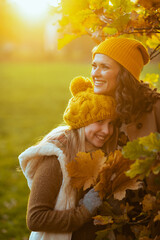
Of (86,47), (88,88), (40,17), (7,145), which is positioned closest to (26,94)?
(7,145)

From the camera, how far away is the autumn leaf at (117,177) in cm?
164

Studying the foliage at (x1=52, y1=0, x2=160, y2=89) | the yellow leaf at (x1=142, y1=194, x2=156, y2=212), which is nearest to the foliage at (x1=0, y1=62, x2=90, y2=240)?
the foliage at (x1=52, y1=0, x2=160, y2=89)

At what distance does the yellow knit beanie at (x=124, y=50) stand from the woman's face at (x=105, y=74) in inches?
1.6

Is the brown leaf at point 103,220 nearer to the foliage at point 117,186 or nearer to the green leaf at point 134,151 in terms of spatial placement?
the foliage at point 117,186

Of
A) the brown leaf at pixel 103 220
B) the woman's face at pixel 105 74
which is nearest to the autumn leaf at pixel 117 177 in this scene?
the brown leaf at pixel 103 220

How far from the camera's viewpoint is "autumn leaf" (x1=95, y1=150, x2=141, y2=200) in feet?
5.40

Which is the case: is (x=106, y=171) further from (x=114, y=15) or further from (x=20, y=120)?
(x=20, y=120)

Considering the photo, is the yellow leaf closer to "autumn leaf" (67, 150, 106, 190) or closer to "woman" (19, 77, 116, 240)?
"autumn leaf" (67, 150, 106, 190)

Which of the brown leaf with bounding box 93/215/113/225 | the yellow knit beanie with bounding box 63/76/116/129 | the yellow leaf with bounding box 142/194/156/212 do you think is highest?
the yellow knit beanie with bounding box 63/76/116/129

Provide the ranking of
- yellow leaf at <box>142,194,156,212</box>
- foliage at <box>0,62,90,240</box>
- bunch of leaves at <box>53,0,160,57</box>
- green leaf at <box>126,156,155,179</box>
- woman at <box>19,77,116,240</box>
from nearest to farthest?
green leaf at <box>126,156,155,179</box>, yellow leaf at <box>142,194,156,212</box>, bunch of leaves at <box>53,0,160,57</box>, woman at <box>19,77,116,240</box>, foliage at <box>0,62,90,240</box>

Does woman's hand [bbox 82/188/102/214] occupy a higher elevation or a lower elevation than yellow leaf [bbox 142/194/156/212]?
lower

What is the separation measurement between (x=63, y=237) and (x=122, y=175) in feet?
2.10

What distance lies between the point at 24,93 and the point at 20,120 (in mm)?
4659

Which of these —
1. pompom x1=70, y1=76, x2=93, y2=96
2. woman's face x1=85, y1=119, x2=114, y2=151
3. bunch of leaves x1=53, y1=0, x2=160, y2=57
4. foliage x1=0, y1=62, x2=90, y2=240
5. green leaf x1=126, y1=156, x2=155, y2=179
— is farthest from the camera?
foliage x1=0, y1=62, x2=90, y2=240
